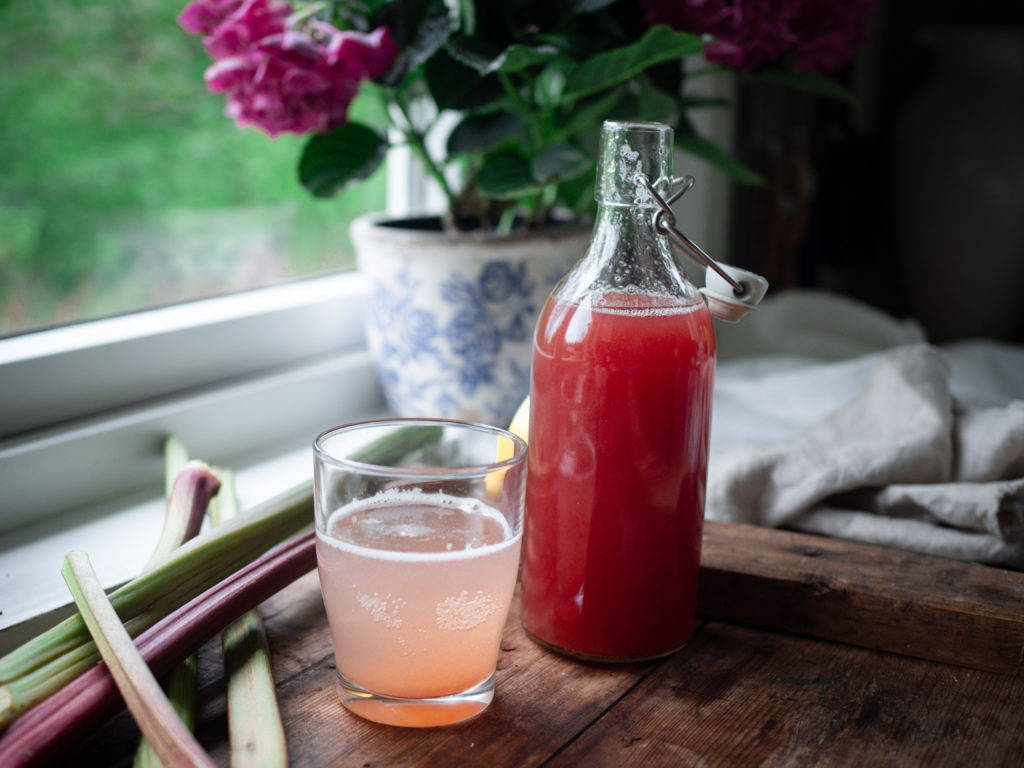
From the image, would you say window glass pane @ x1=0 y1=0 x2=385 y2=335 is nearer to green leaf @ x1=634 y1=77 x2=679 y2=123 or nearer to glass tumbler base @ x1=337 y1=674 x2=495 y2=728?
green leaf @ x1=634 y1=77 x2=679 y2=123

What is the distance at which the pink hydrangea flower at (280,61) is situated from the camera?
843mm

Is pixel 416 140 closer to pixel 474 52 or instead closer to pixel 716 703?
pixel 474 52

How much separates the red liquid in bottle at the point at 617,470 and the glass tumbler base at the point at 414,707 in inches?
3.9

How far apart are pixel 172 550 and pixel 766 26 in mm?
688

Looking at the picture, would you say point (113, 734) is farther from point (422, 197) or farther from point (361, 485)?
point (422, 197)

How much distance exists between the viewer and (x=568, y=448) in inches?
24.7

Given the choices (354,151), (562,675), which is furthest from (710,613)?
(354,151)

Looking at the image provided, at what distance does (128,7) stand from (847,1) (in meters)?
0.72

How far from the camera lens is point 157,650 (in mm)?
555

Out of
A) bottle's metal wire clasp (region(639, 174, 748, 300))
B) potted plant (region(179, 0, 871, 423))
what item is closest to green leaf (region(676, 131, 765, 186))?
potted plant (region(179, 0, 871, 423))

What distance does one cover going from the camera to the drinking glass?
542 millimetres

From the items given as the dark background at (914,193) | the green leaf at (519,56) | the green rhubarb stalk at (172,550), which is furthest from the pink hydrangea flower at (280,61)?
the dark background at (914,193)

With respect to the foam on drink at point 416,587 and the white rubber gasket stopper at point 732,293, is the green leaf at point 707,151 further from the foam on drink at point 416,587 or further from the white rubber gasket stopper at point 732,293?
the foam on drink at point 416,587

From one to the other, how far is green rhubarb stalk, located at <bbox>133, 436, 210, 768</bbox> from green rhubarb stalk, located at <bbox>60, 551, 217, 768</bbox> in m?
0.01
